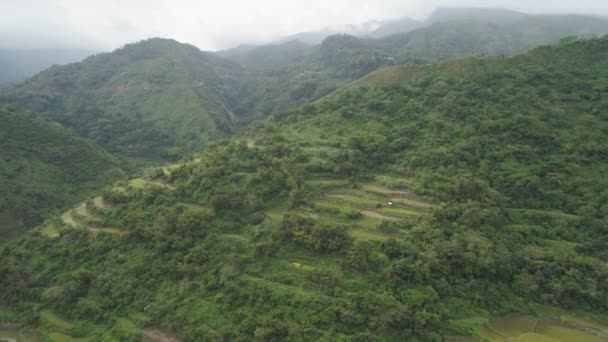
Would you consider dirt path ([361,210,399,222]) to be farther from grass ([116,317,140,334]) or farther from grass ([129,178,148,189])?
grass ([129,178,148,189])

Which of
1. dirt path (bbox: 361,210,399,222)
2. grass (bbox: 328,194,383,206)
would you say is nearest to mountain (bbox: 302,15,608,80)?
A: grass (bbox: 328,194,383,206)

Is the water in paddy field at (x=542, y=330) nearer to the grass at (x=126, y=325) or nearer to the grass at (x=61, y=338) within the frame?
the grass at (x=126, y=325)

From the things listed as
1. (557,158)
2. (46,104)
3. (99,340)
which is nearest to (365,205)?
(557,158)

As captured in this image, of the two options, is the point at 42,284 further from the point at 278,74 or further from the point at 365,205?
the point at 278,74

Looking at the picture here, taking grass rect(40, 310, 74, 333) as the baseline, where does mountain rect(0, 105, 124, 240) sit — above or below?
above

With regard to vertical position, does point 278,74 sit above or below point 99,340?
above
